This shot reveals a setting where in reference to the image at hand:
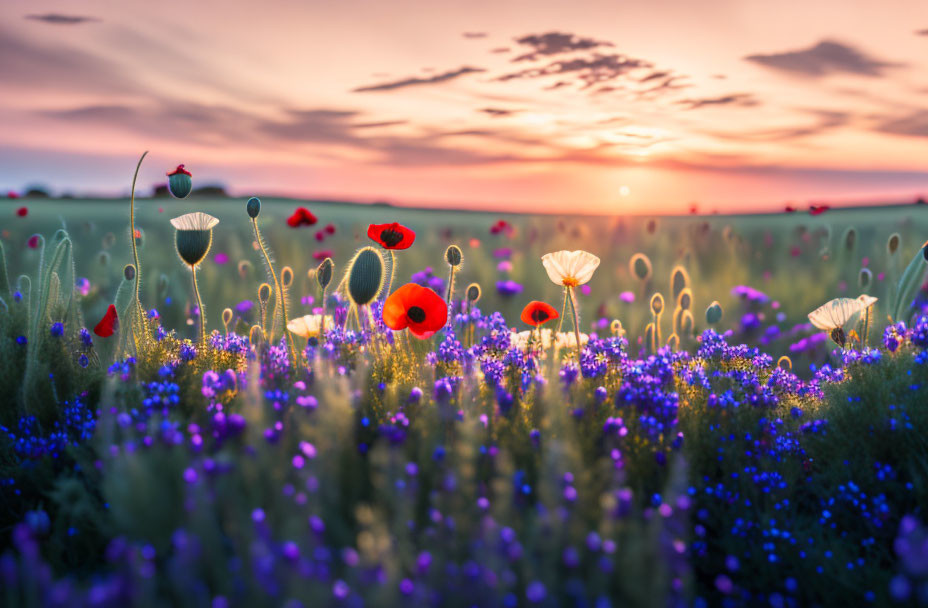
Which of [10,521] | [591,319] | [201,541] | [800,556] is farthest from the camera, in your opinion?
[591,319]

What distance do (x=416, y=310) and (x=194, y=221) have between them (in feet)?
3.81

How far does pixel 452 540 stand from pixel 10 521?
1912mm

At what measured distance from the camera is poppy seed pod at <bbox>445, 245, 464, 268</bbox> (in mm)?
3770

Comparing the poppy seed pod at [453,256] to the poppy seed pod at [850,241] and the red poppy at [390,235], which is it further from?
the poppy seed pod at [850,241]

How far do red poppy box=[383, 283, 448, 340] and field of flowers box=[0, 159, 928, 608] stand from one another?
1 centimetres

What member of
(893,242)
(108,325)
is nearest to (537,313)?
(108,325)

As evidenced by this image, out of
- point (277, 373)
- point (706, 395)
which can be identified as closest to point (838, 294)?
point (706, 395)

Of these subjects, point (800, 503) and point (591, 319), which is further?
point (591, 319)

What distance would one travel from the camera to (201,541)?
1760mm

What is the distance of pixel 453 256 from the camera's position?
3.79m

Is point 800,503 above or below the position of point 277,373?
below

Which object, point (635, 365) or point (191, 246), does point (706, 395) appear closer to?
point (635, 365)

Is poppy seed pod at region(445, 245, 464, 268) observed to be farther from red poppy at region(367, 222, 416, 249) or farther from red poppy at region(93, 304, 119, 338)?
red poppy at region(93, 304, 119, 338)

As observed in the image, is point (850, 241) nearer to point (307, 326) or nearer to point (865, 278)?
point (865, 278)
